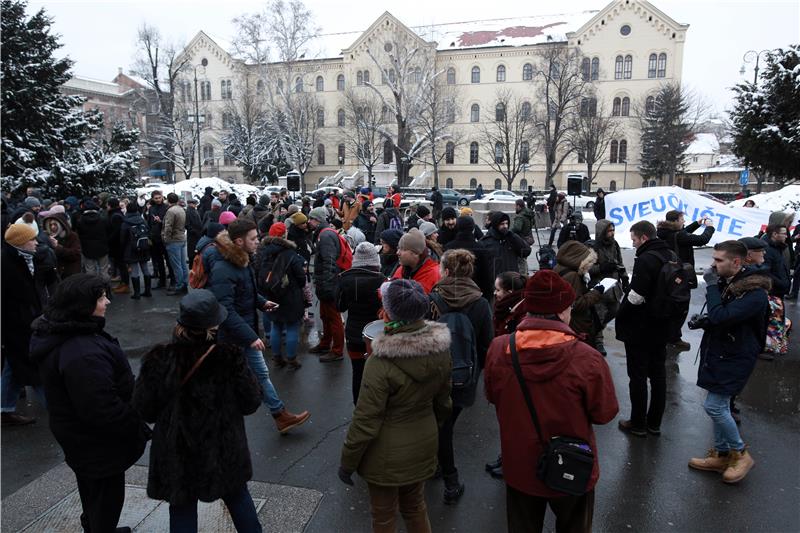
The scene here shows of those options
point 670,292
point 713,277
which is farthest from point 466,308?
point 713,277

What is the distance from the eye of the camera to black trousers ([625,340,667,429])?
4.53 meters

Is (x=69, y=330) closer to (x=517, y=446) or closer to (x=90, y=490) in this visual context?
(x=90, y=490)

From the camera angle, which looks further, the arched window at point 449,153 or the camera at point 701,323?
the arched window at point 449,153

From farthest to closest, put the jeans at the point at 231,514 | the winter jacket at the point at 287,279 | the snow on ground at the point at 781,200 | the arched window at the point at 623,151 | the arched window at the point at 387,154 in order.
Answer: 1. the arched window at the point at 387,154
2. the arched window at the point at 623,151
3. the snow on ground at the point at 781,200
4. the winter jacket at the point at 287,279
5. the jeans at the point at 231,514

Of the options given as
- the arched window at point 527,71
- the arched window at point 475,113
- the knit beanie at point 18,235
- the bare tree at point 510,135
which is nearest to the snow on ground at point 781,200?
the knit beanie at point 18,235

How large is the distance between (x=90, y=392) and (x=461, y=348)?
2.08 meters

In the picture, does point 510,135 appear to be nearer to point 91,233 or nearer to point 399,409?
point 91,233

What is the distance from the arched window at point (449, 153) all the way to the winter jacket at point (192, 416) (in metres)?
Result: 57.0

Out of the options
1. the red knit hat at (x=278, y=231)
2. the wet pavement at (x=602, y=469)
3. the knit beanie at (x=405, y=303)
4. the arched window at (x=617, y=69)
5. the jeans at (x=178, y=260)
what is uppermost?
the arched window at (x=617, y=69)

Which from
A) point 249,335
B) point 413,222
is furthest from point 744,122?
point 249,335

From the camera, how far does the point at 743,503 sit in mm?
3797

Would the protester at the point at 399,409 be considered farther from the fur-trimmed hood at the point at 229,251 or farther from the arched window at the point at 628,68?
the arched window at the point at 628,68

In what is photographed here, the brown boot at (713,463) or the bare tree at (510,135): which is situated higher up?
the bare tree at (510,135)

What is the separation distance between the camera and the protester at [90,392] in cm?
270
